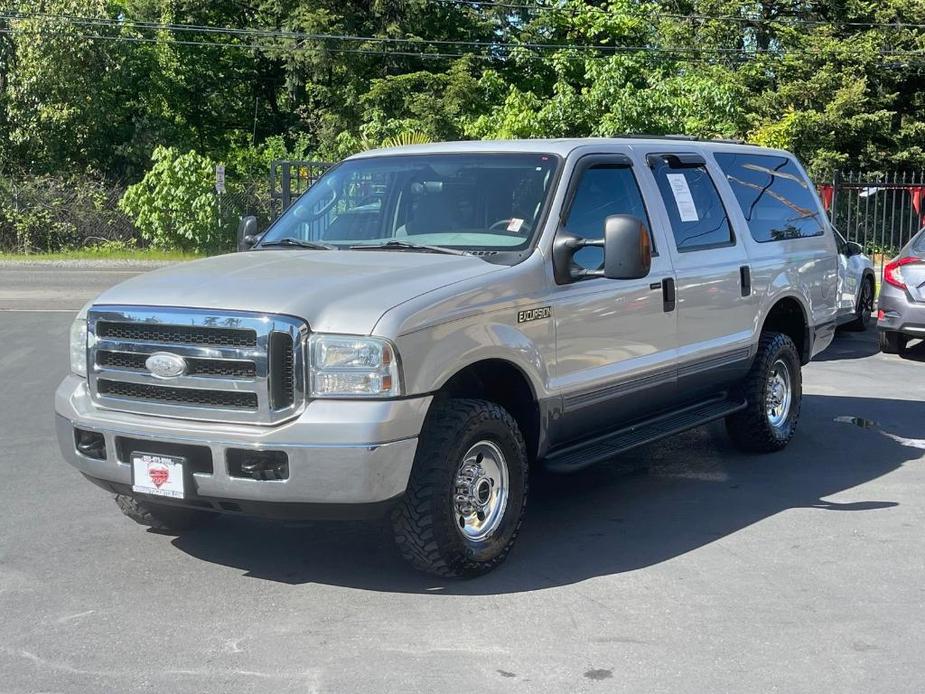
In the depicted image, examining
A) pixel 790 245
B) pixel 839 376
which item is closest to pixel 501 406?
pixel 790 245

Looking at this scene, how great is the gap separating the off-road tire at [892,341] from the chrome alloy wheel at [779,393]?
16.7 feet

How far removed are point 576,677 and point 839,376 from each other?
26.9 feet

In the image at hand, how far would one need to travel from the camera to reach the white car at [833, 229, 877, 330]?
13.4 meters

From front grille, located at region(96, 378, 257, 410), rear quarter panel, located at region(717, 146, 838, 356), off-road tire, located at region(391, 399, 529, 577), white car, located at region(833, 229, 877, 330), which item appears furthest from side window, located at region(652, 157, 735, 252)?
white car, located at region(833, 229, 877, 330)

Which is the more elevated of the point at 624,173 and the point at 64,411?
the point at 624,173

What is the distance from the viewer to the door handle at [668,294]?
22.6ft

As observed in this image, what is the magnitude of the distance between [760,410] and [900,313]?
5.33 m

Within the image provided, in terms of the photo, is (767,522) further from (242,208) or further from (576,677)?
(242,208)

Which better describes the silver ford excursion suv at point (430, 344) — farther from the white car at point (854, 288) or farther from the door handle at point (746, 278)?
the white car at point (854, 288)

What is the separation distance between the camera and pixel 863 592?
17.8 feet

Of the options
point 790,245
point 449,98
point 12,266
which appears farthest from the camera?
point 449,98

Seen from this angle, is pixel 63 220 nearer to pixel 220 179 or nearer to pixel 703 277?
pixel 220 179

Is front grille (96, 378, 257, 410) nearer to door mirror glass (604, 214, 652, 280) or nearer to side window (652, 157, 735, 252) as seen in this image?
door mirror glass (604, 214, 652, 280)

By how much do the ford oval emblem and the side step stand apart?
193 cm
